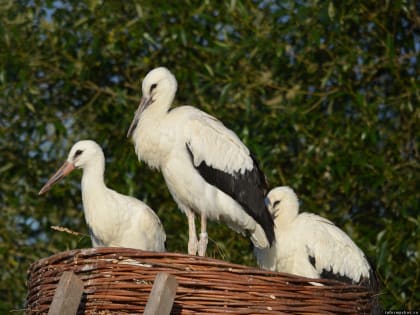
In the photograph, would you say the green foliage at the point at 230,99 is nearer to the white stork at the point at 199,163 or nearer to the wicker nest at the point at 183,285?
the white stork at the point at 199,163

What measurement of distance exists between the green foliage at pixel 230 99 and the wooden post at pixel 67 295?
341cm

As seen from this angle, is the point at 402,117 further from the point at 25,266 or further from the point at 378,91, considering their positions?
the point at 25,266

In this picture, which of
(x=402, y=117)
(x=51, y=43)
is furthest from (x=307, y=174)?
(x=51, y=43)

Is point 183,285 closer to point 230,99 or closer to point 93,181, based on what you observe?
point 93,181

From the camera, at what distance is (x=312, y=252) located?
20.6 ft

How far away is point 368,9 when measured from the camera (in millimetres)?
8328

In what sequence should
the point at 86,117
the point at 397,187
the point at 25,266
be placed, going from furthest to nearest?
the point at 86,117, the point at 25,266, the point at 397,187

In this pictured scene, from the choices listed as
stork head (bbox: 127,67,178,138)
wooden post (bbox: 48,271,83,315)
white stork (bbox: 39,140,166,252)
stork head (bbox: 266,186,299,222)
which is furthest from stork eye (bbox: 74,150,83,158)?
wooden post (bbox: 48,271,83,315)

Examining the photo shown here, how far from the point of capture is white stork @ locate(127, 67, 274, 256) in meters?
5.80

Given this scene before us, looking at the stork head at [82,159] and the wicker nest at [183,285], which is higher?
the stork head at [82,159]

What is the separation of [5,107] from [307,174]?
2.34 metres

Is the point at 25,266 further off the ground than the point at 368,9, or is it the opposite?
the point at 368,9

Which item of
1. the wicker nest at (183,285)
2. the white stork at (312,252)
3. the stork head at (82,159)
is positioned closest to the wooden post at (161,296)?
the wicker nest at (183,285)

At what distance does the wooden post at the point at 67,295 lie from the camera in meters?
3.87
